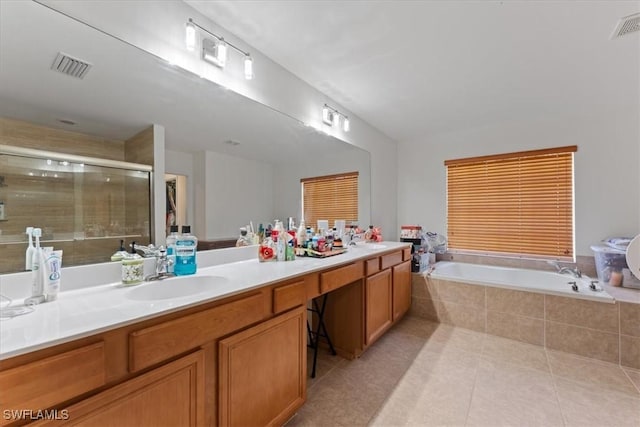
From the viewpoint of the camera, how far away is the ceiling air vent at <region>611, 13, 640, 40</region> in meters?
1.48

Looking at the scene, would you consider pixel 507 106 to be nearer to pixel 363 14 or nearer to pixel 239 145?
pixel 363 14

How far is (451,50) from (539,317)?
232 centimetres

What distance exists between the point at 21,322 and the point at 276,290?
0.84 meters

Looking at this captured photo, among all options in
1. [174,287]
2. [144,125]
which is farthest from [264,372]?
[144,125]

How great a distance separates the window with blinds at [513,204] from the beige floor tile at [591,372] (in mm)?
1142

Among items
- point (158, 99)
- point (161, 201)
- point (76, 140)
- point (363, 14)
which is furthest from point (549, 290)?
point (76, 140)

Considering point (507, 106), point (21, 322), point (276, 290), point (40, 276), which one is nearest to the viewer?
point (21, 322)

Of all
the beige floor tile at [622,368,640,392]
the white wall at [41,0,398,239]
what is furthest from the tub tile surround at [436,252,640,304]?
the white wall at [41,0,398,239]

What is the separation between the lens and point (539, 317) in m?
2.38

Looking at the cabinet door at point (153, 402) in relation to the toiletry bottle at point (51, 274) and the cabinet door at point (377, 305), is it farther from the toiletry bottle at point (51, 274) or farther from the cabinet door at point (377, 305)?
the cabinet door at point (377, 305)

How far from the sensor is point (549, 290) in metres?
2.33

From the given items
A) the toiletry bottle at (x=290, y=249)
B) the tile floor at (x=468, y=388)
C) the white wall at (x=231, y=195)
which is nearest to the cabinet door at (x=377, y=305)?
the tile floor at (x=468, y=388)

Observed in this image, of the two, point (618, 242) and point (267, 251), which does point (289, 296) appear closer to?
point (267, 251)

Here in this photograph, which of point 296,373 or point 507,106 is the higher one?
point 507,106
